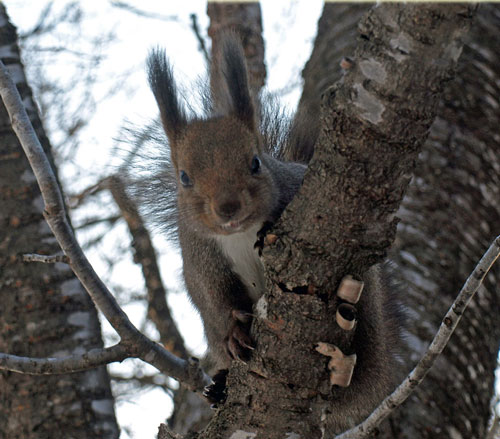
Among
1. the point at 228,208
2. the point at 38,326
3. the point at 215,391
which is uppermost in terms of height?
the point at 228,208

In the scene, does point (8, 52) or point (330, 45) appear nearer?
point (8, 52)

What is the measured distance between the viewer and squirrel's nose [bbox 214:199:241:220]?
68.1 inches

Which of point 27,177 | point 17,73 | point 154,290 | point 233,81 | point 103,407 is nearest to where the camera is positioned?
point 233,81

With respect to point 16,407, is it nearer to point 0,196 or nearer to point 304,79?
point 0,196

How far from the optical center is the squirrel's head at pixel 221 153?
179 cm

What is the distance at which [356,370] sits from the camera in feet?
6.71

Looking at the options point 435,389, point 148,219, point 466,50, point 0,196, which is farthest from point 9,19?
point 435,389

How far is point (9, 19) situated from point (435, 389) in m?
2.54

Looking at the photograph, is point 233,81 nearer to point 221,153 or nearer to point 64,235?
point 221,153

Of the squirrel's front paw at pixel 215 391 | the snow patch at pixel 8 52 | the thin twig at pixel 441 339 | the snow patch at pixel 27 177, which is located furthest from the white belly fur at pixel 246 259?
the snow patch at pixel 8 52

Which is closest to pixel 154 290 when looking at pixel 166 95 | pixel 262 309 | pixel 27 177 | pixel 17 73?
pixel 27 177

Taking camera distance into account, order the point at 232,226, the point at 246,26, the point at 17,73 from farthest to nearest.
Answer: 1. the point at 246,26
2. the point at 17,73
3. the point at 232,226

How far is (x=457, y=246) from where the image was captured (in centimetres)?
271

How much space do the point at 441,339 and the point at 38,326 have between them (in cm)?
161
